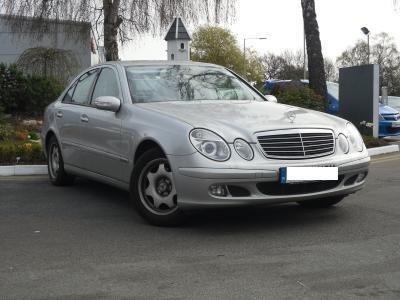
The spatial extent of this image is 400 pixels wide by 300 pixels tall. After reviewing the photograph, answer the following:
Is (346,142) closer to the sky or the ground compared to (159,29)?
closer to the ground

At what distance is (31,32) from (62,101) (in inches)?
295

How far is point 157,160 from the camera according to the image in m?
5.48

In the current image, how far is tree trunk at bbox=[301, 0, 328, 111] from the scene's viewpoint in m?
14.0

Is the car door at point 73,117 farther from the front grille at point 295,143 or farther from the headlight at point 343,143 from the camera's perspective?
the headlight at point 343,143

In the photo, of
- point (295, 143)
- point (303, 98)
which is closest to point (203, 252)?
point (295, 143)

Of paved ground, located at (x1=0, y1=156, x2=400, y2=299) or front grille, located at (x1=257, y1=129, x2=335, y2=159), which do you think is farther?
front grille, located at (x1=257, y1=129, x2=335, y2=159)

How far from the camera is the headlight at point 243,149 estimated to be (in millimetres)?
5094

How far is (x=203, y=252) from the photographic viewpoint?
4742 mm

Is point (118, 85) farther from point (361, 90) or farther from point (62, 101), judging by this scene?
point (361, 90)

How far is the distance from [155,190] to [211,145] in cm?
78

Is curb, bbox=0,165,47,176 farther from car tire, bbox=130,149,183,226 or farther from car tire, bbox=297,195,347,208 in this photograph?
car tire, bbox=297,195,347,208

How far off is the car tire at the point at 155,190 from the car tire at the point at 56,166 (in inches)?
90.3

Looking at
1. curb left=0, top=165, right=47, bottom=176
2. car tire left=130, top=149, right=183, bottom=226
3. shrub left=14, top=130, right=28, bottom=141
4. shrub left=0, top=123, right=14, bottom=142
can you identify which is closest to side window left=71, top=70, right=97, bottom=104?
car tire left=130, top=149, right=183, bottom=226

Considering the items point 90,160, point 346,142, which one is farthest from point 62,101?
point 346,142
